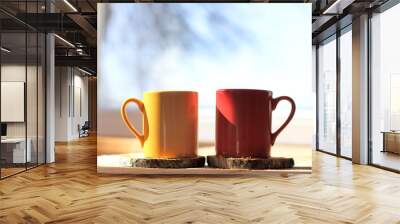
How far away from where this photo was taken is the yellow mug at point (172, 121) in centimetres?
75

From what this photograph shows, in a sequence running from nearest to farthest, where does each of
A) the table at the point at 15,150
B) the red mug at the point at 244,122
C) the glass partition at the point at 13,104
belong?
1. the red mug at the point at 244,122
2. the glass partition at the point at 13,104
3. the table at the point at 15,150

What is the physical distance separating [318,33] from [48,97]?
4593mm

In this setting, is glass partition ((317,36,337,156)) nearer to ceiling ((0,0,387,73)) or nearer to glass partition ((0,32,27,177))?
ceiling ((0,0,387,73))

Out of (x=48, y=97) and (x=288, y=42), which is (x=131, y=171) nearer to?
(x=288, y=42)

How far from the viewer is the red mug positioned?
0.74 metres

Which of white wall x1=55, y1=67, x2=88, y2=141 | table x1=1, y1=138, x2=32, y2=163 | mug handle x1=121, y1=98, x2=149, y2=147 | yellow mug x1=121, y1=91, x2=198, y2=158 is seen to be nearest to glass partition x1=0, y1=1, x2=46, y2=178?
table x1=1, y1=138, x2=32, y2=163

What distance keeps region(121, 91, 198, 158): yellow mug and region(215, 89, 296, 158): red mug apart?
0.17 ft

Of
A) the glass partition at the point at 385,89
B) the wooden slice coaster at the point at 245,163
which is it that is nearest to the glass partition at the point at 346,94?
the glass partition at the point at 385,89

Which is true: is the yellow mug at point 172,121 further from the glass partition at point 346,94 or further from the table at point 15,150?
the glass partition at point 346,94

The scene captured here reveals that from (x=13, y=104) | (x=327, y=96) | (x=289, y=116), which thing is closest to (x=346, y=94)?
(x=327, y=96)

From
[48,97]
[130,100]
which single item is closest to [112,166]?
[130,100]

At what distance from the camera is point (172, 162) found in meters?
0.77

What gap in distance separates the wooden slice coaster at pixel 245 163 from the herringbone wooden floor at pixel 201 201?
2.64 ft

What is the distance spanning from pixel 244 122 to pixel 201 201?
1.72 metres
